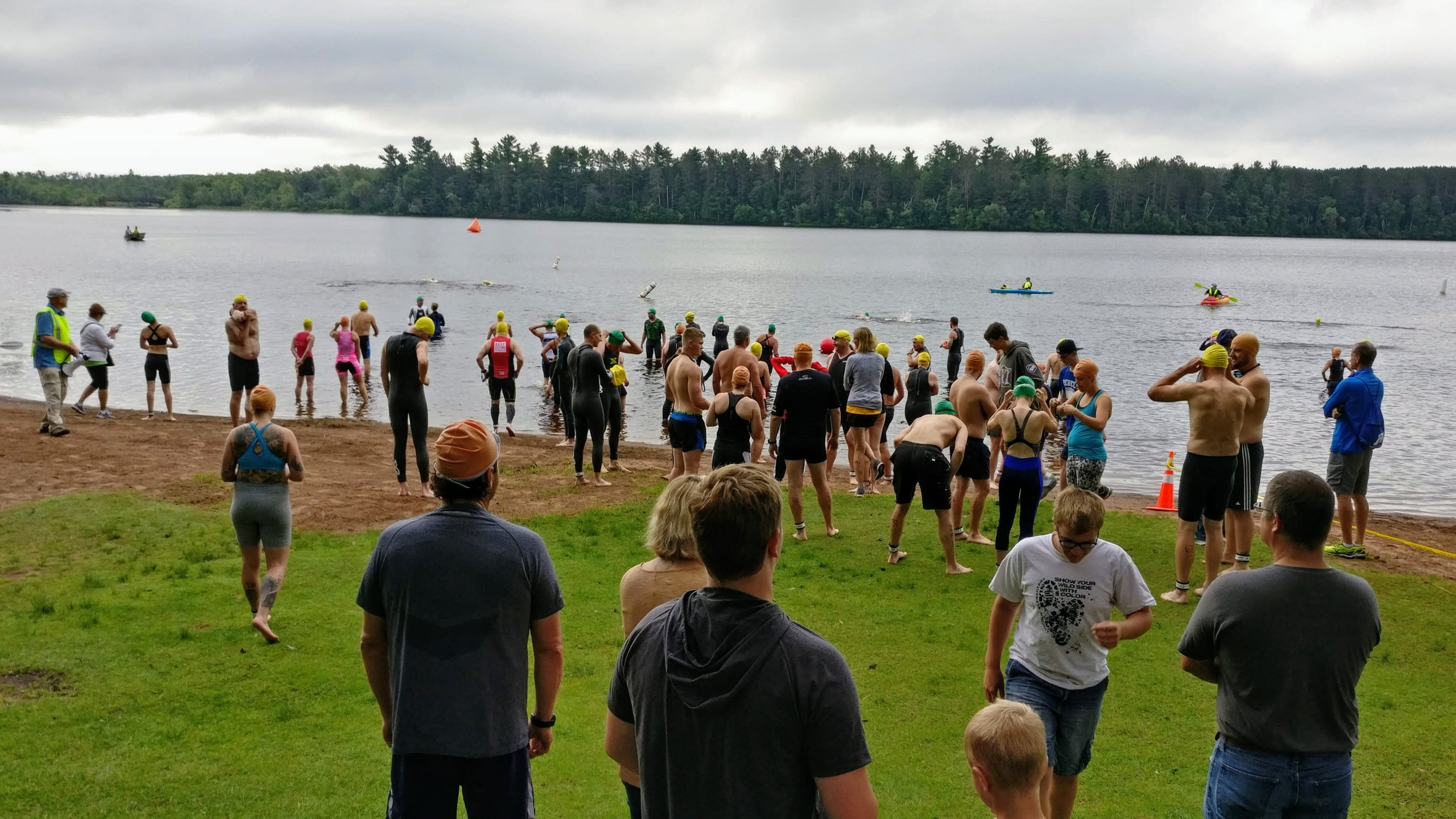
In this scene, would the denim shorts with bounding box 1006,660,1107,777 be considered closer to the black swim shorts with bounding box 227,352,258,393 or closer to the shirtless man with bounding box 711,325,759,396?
the shirtless man with bounding box 711,325,759,396

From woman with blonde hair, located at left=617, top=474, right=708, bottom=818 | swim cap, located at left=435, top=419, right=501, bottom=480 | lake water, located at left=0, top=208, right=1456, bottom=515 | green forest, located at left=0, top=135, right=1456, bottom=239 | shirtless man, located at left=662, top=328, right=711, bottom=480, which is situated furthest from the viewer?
green forest, located at left=0, top=135, right=1456, bottom=239

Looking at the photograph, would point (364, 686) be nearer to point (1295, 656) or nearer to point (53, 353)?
point (1295, 656)

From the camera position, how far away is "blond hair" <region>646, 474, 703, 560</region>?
397 centimetres

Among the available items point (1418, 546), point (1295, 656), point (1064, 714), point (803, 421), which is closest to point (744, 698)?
point (1295, 656)

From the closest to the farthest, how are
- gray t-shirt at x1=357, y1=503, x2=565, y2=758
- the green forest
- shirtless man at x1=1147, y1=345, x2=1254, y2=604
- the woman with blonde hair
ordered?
gray t-shirt at x1=357, y1=503, x2=565, y2=758 < the woman with blonde hair < shirtless man at x1=1147, y1=345, x2=1254, y2=604 < the green forest

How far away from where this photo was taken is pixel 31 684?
6227mm

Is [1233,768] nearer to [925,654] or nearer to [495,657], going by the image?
[495,657]

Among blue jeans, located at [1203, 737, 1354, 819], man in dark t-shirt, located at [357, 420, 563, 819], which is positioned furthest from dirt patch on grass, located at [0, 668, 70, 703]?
blue jeans, located at [1203, 737, 1354, 819]

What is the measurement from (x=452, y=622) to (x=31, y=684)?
4.64 m

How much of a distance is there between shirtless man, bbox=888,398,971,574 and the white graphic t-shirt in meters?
4.14

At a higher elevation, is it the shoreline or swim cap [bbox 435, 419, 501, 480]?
swim cap [bbox 435, 419, 501, 480]

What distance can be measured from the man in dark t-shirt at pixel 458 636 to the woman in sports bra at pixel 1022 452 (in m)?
5.69

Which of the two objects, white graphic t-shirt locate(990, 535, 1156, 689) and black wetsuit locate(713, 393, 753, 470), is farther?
black wetsuit locate(713, 393, 753, 470)

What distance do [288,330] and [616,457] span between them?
96.1 ft
